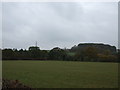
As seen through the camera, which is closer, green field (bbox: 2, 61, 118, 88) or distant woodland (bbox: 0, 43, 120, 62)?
green field (bbox: 2, 61, 118, 88)

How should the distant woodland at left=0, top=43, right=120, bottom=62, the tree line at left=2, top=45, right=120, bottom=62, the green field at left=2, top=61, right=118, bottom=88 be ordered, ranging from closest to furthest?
the green field at left=2, top=61, right=118, bottom=88 → the distant woodland at left=0, top=43, right=120, bottom=62 → the tree line at left=2, top=45, right=120, bottom=62

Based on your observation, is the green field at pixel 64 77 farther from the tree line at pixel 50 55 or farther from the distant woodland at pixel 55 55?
the tree line at pixel 50 55

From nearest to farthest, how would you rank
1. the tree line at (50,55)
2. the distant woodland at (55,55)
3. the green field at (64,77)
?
1. the green field at (64,77)
2. the distant woodland at (55,55)
3. the tree line at (50,55)

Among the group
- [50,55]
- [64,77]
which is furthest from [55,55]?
[64,77]

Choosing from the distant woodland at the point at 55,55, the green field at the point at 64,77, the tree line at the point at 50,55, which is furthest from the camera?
the tree line at the point at 50,55

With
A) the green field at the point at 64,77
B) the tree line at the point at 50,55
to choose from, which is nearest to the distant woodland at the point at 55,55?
the tree line at the point at 50,55

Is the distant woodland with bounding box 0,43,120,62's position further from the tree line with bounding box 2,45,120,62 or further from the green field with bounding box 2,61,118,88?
the green field with bounding box 2,61,118,88

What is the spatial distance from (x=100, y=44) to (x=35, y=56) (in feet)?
102

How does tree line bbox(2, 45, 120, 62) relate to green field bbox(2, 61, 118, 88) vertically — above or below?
below

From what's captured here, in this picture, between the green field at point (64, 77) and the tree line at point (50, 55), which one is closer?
the green field at point (64, 77)

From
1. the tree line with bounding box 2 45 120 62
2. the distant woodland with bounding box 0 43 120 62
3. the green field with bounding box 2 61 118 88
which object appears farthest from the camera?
the tree line with bounding box 2 45 120 62

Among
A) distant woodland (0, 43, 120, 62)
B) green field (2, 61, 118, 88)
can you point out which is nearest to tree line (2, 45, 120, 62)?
distant woodland (0, 43, 120, 62)

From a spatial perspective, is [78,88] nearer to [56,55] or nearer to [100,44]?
[56,55]

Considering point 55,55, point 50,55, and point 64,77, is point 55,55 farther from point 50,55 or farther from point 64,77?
point 64,77
